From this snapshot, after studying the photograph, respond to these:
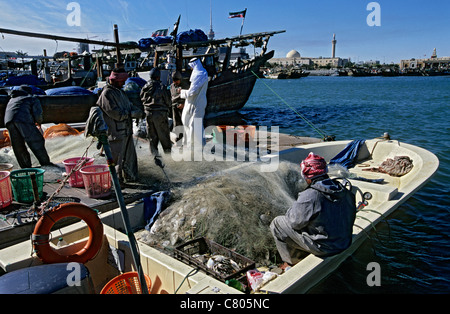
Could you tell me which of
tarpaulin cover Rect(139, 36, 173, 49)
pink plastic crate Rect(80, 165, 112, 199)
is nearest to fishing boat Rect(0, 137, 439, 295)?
pink plastic crate Rect(80, 165, 112, 199)

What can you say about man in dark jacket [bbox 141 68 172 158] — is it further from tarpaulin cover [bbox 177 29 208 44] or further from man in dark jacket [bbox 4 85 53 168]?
tarpaulin cover [bbox 177 29 208 44]

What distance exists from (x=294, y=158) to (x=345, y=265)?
4.02 metres

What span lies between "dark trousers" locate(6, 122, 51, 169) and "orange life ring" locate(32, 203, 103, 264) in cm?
351

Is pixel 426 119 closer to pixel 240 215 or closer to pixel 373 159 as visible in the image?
pixel 373 159

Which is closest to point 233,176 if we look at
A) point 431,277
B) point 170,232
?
point 170,232

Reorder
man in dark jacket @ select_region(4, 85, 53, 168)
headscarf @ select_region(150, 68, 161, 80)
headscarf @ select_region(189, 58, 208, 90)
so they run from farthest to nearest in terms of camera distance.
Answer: headscarf @ select_region(189, 58, 208, 90) < headscarf @ select_region(150, 68, 161, 80) < man in dark jacket @ select_region(4, 85, 53, 168)

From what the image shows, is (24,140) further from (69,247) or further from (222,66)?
(222,66)

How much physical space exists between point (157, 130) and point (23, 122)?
2.56m

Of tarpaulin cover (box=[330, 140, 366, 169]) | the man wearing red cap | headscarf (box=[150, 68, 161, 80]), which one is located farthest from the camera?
tarpaulin cover (box=[330, 140, 366, 169])

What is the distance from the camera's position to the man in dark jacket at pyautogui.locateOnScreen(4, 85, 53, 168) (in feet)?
20.4

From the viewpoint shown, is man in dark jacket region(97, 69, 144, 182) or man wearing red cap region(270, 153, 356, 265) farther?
man in dark jacket region(97, 69, 144, 182)

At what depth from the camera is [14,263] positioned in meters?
3.39

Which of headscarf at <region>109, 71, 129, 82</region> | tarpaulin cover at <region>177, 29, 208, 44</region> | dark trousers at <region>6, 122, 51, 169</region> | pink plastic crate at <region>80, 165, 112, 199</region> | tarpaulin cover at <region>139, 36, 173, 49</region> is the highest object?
tarpaulin cover at <region>177, 29, 208, 44</region>
